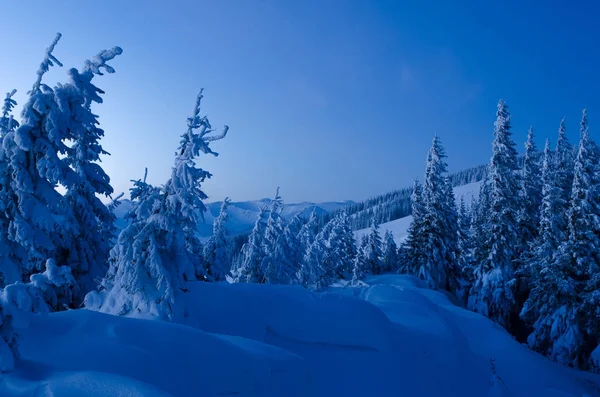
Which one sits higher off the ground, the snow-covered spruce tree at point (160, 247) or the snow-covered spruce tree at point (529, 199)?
the snow-covered spruce tree at point (529, 199)

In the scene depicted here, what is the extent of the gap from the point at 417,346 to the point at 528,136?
31.6m

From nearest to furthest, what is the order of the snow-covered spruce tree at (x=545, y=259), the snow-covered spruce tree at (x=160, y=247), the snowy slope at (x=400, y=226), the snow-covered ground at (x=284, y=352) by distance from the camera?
the snow-covered ground at (x=284, y=352), the snow-covered spruce tree at (x=160, y=247), the snow-covered spruce tree at (x=545, y=259), the snowy slope at (x=400, y=226)

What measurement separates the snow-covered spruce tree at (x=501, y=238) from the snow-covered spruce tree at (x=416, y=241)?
6500mm

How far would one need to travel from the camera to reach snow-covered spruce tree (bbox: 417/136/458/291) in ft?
116

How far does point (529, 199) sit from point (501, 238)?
23.7ft

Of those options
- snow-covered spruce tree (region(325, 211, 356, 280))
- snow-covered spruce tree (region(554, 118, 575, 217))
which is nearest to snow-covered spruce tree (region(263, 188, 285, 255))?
snow-covered spruce tree (region(325, 211, 356, 280))

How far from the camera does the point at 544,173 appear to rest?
3359 cm

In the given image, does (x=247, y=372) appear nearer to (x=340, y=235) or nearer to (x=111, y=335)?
(x=111, y=335)

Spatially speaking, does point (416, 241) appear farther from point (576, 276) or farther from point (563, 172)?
point (576, 276)

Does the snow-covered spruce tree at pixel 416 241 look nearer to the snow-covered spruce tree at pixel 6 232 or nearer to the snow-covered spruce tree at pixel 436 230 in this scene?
the snow-covered spruce tree at pixel 436 230

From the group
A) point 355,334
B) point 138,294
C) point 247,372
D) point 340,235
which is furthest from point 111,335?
point 340,235

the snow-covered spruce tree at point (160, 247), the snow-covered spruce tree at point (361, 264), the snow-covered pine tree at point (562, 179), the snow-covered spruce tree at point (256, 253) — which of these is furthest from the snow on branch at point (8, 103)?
the snow-covered spruce tree at point (361, 264)

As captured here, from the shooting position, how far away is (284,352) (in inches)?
281

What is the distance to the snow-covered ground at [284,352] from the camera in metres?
5.07
